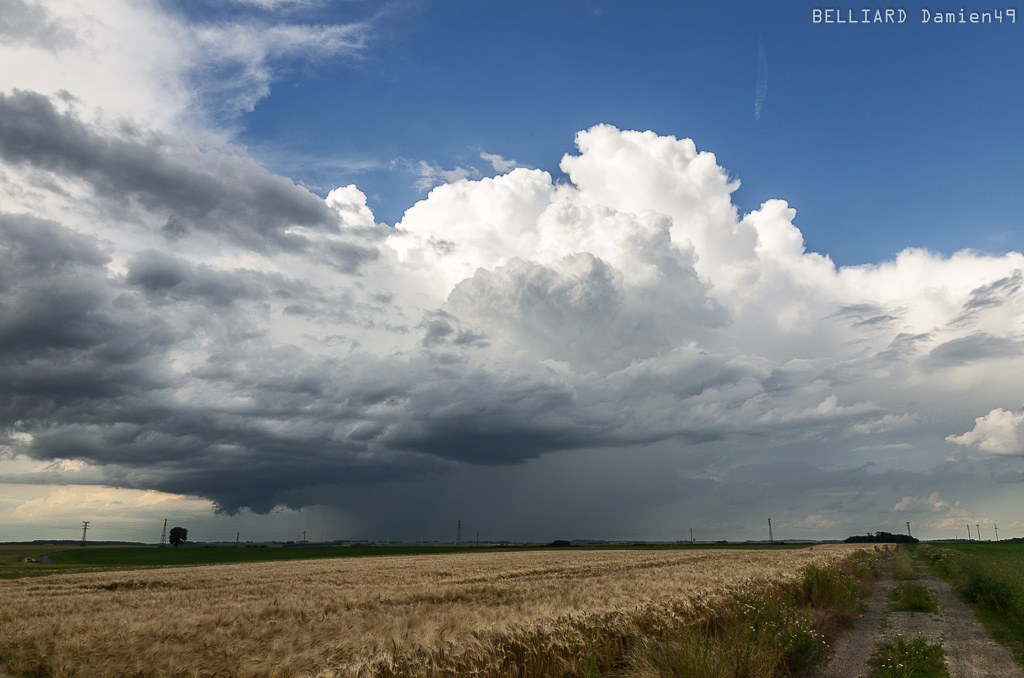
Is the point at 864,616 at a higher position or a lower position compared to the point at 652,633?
lower

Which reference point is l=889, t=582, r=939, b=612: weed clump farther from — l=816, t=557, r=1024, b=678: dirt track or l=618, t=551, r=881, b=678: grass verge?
l=618, t=551, r=881, b=678: grass verge

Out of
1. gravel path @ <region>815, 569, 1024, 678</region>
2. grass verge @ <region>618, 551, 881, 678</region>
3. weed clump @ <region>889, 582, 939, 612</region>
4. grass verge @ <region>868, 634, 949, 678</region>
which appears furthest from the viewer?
weed clump @ <region>889, 582, 939, 612</region>

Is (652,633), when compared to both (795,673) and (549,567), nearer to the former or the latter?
(795,673)

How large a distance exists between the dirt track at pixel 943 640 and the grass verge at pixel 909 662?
0.85 ft

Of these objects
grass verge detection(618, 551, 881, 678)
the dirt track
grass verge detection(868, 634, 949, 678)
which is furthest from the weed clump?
grass verge detection(868, 634, 949, 678)

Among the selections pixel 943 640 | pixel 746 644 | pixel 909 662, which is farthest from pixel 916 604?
pixel 746 644

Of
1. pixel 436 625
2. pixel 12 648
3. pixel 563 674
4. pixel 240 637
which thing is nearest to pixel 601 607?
pixel 563 674

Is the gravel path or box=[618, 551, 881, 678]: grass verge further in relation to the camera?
the gravel path

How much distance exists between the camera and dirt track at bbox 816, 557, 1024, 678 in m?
11.8

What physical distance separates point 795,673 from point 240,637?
35.7 feet

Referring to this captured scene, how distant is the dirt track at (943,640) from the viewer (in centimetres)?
1178

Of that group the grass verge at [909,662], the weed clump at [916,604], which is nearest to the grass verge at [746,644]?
the grass verge at [909,662]

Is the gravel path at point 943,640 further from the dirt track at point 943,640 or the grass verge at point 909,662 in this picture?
the grass verge at point 909,662

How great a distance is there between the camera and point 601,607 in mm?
10414
